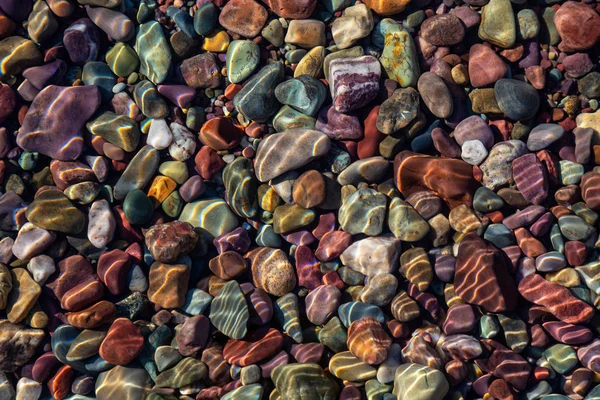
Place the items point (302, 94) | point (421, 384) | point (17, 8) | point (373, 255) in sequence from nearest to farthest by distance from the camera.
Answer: point (421, 384)
point (373, 255)
point (302, 94)
point (17, 8)

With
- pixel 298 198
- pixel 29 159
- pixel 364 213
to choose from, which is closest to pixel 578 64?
pixel 364 213

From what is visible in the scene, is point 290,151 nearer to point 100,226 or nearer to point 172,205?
point 172,205

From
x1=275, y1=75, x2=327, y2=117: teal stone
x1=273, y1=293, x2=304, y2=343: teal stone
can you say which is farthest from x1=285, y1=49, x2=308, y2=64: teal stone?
x1=273, y1=293, x2=304, y2=343: teal stone

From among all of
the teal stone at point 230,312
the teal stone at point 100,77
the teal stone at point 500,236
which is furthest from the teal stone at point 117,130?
the teal stone at point 500,236

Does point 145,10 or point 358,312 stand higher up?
point 145,10

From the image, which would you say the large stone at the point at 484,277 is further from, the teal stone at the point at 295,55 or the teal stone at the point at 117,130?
the teal stone at the point at 117,130

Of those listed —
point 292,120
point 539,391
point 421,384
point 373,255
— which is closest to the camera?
point 421,384

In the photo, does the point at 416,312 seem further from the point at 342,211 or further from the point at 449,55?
the point at 449,55
